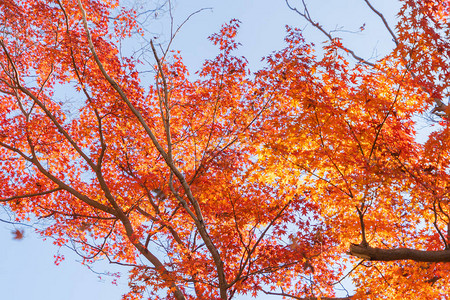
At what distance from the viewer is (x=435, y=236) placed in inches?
337

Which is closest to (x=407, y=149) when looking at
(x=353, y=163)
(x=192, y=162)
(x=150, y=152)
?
(x=353, y=163)

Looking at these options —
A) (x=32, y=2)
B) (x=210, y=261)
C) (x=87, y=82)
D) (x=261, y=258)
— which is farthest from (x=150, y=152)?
(x=32, y=2)

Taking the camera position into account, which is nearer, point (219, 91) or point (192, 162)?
point (219, 91)

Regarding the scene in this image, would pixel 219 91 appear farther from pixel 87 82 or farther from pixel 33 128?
pixel 33 128

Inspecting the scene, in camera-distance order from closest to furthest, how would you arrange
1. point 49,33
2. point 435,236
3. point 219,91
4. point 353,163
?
point 353,163 < point 435,236 < point 219,91 < point 49,33

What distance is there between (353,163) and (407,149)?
1.06 m

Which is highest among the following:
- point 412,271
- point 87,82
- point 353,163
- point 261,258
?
point 87,82

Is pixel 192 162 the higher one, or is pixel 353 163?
pixel 192 162

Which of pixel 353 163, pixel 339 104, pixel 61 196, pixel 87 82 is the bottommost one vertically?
pixel 353 163

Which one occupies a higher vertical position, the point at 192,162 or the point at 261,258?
the point at 192,162

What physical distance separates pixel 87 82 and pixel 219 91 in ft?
11.4

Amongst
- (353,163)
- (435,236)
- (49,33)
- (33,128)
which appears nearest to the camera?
(353,163)

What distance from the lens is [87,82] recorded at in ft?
33.1

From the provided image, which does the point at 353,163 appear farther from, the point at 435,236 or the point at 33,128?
the point at 33,128
